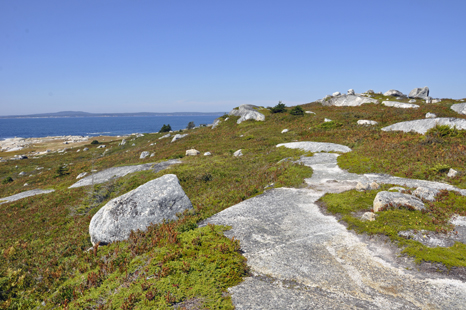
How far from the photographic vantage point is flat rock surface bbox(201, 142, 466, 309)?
730 centimetres

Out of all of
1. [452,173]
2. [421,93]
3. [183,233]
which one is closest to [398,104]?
[421,93]

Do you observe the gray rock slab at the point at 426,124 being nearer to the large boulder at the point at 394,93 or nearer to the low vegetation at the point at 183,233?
the low vegetation at the point at 183,233

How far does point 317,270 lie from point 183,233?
6356 millimetres

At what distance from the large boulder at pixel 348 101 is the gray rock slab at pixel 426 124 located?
32223 mm

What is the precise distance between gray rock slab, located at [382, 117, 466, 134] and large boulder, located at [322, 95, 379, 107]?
3222 cm

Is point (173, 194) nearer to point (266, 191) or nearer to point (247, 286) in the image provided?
point (266, 191)

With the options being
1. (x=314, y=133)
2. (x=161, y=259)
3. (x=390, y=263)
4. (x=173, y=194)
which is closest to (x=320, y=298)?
(x=390, y=263)

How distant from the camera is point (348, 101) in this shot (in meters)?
66.5

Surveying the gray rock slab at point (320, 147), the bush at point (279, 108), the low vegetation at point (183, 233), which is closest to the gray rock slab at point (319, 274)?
the low vegetation at point (183, 233)

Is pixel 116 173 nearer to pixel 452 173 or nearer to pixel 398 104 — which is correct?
pixel 452 173

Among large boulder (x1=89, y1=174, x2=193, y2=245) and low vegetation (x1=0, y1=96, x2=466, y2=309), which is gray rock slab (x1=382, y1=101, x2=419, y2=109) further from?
large boulder (x1=89, y1=174, x2=193, y2=245)

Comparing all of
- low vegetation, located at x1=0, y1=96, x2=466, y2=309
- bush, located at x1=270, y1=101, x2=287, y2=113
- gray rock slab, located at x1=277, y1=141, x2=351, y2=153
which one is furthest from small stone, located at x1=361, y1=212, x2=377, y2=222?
bush, located at x1=270, y1=101, x2=287, y2=113

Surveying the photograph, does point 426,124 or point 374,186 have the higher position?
point 426,124

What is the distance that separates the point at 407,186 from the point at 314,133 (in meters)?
24.7
